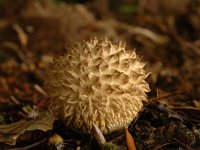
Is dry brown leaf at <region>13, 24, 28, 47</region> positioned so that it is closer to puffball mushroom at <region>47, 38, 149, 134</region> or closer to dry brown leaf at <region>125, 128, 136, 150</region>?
puffball mushroom at <region>47, 38, 149, 134</region>

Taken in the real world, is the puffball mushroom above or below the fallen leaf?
above

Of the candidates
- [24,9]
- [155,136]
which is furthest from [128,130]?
[24,9]

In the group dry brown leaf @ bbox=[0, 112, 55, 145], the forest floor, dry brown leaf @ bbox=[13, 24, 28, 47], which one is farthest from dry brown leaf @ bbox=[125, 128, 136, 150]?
dry brown leaf @ bbox=[13, 24, 28, 47]

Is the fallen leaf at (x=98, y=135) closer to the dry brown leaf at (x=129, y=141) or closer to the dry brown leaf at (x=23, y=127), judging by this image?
the dry brown leaf at (x=129, y=141)

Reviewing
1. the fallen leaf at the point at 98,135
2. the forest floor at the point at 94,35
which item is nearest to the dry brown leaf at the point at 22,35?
the forest floor at the point at 94,35

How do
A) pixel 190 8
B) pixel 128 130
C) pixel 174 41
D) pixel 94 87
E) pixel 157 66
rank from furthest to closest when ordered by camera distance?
pixel 190 8
pixel 174 41
pixel 157 66
pixel 128 130
pixel 94 87

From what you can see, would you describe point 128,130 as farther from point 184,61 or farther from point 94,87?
point 184,61
